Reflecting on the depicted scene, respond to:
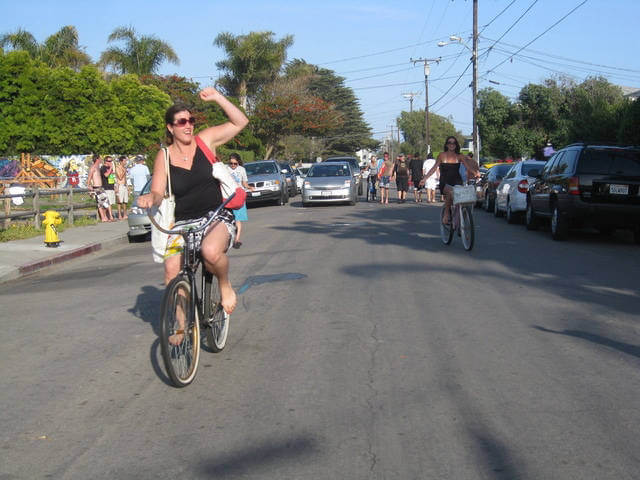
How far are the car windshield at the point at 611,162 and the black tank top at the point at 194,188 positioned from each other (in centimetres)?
1016

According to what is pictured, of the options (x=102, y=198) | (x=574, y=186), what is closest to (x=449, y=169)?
(x=574, y=186)

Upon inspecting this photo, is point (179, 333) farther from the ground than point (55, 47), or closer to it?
closer to it

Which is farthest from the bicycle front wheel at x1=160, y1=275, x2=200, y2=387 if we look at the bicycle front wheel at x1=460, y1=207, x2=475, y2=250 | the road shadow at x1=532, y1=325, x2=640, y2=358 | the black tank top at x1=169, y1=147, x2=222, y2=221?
the bicycle front wheel at x1=460, y1=207, x2=475, y2=250

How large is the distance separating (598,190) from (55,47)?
39901 mm

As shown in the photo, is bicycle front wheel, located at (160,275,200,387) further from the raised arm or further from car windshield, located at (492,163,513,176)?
car windshield, located at (492,163,513,176)

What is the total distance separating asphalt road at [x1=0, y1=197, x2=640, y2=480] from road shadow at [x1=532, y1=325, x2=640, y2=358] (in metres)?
0.03

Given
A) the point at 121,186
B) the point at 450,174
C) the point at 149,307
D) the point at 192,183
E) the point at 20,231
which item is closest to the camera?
the point at 192,183

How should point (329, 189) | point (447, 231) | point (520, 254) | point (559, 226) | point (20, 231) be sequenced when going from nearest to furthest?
1. point (520, 254)
2. point (447, 231)
3. point (559, 226)
4. point (20, 231)
5. point (329, 189)

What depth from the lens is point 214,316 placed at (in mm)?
6109

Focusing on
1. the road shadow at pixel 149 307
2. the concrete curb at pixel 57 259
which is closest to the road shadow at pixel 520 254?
the road shadow at pixel 149 307

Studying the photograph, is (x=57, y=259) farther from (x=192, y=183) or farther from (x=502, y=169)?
(x=502, y=169)

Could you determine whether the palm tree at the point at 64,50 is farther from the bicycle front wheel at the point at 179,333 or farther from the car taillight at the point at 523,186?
the bicycle front wheel at the point at 179,333

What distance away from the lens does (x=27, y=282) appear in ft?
38.1

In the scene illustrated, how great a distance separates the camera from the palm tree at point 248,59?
5747 cm
